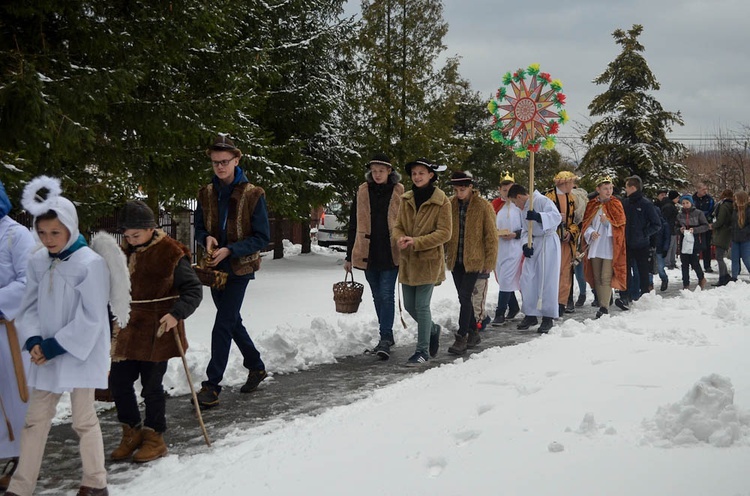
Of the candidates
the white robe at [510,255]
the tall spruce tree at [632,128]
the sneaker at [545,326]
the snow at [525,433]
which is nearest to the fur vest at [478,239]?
the snow at [525,433]

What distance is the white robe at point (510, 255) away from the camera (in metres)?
10.5

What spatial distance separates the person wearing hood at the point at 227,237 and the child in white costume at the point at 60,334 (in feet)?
6.26

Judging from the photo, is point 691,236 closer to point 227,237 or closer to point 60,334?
point 227,237

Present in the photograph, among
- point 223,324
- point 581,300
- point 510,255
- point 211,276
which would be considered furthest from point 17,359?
point 581,300

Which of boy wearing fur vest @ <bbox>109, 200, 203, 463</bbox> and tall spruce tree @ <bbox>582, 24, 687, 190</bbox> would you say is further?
tall spruce tree @ <bbox>582, 24, 687, 190</bbox>

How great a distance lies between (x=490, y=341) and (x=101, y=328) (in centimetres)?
584

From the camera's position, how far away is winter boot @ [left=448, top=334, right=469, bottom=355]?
828 centimetres

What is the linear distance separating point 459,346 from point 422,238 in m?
1.53

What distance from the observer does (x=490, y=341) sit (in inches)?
362

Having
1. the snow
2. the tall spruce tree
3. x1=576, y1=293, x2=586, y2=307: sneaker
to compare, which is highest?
the tall spruce tree

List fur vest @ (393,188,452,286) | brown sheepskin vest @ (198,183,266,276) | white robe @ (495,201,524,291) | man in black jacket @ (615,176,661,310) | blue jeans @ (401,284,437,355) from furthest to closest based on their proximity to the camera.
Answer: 1. man in black jacket @ (615,176,661,310)
2. white robe @ (495,201,524,291)
3. blue jeans @ (401,284,437,355)
4. fur vest @ (393,188,452,286)
5. brown sheepskin vest @ (198,183,266,276)

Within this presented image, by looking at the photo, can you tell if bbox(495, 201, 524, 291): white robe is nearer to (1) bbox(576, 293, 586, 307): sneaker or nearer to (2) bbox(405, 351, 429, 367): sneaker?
(1) bbox(576, 293, 586, 307): sneaker

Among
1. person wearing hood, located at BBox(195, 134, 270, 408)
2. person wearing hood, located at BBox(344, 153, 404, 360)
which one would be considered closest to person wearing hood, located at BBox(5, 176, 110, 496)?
person wearing hood, located at BBox(195, 134, 270, 408)

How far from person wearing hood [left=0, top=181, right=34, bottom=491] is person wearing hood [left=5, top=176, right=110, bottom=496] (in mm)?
254
